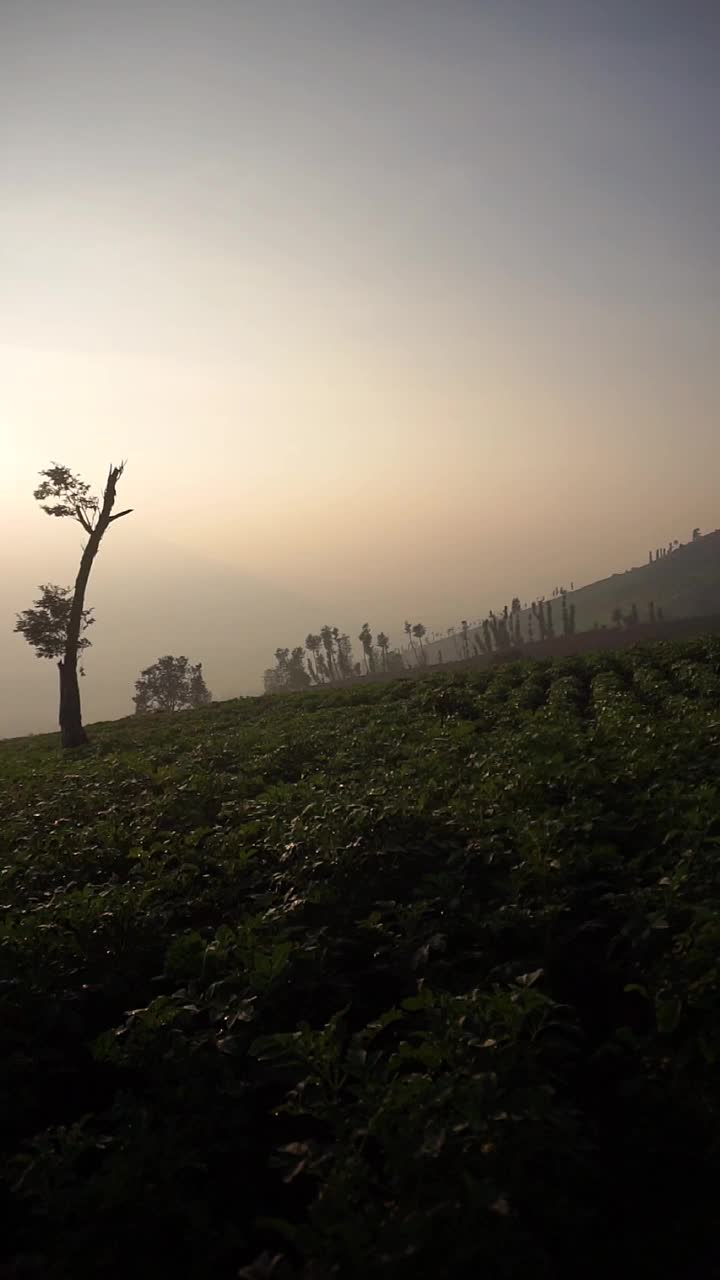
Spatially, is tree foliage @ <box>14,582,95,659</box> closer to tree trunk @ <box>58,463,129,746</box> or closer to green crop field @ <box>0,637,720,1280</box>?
tree trunk @ <box>58,463,129,746</box>

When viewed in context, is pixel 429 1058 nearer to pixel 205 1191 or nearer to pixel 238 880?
pixel 205 1191

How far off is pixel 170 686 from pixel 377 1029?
477 feet

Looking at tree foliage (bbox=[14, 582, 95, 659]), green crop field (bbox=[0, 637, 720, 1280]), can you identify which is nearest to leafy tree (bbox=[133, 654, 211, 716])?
tree foliage (bbox=[14, 582, 95, 659])

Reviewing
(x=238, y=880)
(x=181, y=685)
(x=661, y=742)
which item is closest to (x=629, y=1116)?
(x=238, y=880)

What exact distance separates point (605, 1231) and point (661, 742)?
30.2 ft

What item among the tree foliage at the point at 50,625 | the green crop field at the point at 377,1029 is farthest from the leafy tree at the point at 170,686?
the green crop field at the point at 377,1029

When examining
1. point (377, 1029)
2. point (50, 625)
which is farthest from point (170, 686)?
point (377, 1029)

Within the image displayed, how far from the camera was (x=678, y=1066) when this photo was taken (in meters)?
4.81

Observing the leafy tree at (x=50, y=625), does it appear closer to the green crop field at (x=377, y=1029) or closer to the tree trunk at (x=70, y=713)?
the tree trunk at (x=70, y=713)

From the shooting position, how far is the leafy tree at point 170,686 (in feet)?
472

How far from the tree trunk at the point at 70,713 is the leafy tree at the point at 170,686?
11447 cm

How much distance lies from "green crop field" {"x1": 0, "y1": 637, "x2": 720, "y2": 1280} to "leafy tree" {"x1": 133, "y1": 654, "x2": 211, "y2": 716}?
13626cm

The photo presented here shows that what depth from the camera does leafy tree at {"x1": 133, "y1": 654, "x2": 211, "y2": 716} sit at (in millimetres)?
143750

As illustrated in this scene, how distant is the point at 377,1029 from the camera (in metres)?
5.03
